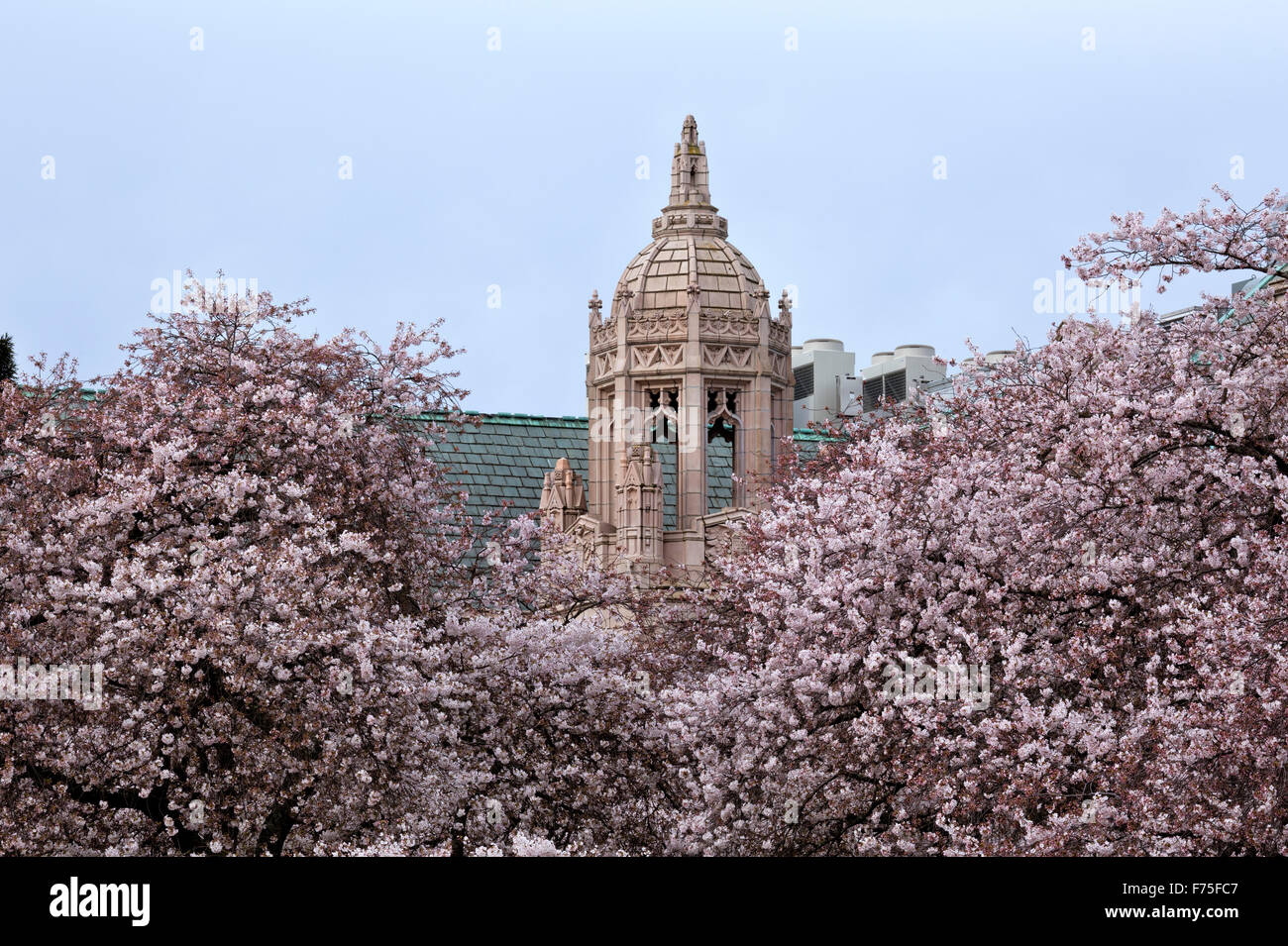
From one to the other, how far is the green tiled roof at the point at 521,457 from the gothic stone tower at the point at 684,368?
33.6 feet

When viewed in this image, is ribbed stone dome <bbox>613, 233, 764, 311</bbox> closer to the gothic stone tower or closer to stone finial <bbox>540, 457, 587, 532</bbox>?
the gothic stone tower

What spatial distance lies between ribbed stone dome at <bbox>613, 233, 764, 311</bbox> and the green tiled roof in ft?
36.0

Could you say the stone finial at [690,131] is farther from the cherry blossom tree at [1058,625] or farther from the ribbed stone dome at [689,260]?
the cherry blossom tree at [1058,625]

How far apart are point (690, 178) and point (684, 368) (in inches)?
169

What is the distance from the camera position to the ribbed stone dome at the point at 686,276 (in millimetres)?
44031

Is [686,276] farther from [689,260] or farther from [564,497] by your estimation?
[564,497]

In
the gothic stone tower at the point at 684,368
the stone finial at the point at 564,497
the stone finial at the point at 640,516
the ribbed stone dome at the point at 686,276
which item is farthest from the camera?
the stone finial at the point at 564,497

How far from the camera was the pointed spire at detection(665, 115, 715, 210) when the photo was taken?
45.2 m

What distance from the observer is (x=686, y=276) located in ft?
145

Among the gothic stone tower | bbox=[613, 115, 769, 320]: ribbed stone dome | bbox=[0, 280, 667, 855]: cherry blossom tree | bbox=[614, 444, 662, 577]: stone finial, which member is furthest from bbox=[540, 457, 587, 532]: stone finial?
bbox=[0, 280, 667, 855]: cherry blossom tree

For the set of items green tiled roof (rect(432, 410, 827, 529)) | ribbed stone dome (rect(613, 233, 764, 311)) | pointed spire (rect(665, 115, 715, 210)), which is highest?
pointed spire (rect(665, 115, 715, 210))

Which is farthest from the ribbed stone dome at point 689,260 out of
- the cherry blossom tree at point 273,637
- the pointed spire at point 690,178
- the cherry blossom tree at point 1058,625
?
the cherry blossom tree at point 1058,625

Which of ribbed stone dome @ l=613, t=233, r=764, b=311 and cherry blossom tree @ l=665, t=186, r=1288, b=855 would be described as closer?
cherry blossom tree @ l=665, t=186, r=1288, b=855
